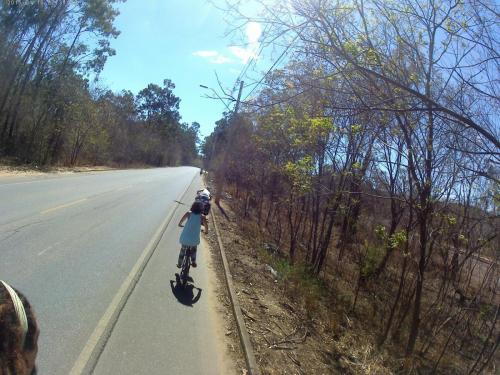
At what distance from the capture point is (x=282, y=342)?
295 inches

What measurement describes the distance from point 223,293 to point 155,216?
912 cm

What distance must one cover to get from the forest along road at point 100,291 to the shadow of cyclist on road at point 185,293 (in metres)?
0.10

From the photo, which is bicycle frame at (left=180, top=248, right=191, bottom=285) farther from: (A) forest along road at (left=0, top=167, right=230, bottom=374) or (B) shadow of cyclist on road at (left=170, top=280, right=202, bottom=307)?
(A) forest along road at (left=0, top=167, right=230, bottom=374)

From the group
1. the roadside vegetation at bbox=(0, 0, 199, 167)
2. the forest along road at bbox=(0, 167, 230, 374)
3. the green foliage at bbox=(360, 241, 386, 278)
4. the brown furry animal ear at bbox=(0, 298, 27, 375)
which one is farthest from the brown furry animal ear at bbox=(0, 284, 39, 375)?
the roadside vegetation at bbox=(0, 0, 199, 167)

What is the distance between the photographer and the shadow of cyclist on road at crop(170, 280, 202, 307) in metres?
8.31

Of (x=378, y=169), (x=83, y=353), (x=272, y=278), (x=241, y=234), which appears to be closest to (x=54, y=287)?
(x=83, y=353)

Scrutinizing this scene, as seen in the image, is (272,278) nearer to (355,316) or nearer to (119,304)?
(355,316)

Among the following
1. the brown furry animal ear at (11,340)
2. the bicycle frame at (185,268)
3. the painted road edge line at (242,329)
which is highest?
the brown furry animal ear at (11,340)

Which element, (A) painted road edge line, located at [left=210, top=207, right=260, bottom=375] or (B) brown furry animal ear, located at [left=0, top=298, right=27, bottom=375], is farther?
(A) painted road edge line, located at [left=210, top=207, right=260, bottom=375]

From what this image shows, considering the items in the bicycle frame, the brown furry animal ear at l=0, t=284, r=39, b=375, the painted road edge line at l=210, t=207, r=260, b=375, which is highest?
the brown furry animal ear at l=0, t=284, r=39, b=375

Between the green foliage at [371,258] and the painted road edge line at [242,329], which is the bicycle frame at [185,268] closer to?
the painted road edge line at [242,329]

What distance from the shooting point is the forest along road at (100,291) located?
5562 millimetres

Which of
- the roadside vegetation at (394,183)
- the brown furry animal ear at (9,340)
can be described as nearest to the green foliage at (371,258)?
the roadside vegetation at (394,183)

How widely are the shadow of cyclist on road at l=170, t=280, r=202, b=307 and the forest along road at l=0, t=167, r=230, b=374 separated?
0.32ft
